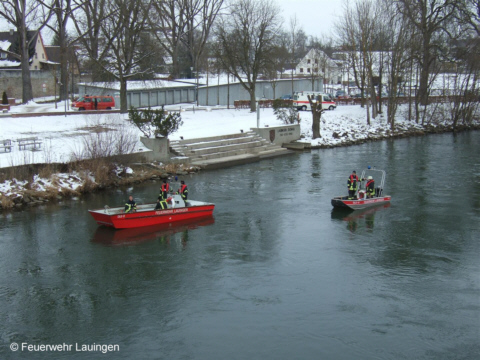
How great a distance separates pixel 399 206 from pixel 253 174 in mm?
10786

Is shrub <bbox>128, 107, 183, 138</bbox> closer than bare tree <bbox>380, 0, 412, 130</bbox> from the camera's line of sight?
Yes

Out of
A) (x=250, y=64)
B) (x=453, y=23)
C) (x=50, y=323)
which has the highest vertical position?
(x=453, y=23)

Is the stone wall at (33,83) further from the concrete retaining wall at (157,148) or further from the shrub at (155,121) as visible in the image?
the concrete retaining wall at (157,148)

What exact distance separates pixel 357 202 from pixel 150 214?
31.0 ft

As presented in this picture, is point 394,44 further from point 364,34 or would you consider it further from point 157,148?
point 157,148

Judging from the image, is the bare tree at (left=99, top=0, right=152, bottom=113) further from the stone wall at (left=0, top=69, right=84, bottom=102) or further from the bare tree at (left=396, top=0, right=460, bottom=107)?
the bare tree at (left=396, top=0, right=460, bottom=107)

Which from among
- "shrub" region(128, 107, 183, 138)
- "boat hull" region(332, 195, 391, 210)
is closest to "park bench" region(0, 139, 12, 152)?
"shrub" region(128, 107, 183, 138)

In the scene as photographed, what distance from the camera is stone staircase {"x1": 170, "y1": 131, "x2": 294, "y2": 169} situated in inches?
1409

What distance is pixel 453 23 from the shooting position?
55406 mm

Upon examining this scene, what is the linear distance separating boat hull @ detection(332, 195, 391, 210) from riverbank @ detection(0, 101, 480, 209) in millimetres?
12144

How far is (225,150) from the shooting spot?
38.2 m

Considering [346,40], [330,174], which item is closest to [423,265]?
[330,174]

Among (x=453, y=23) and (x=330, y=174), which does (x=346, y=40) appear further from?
(x=330, y=174)

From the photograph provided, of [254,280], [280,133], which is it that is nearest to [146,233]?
[254,280]
